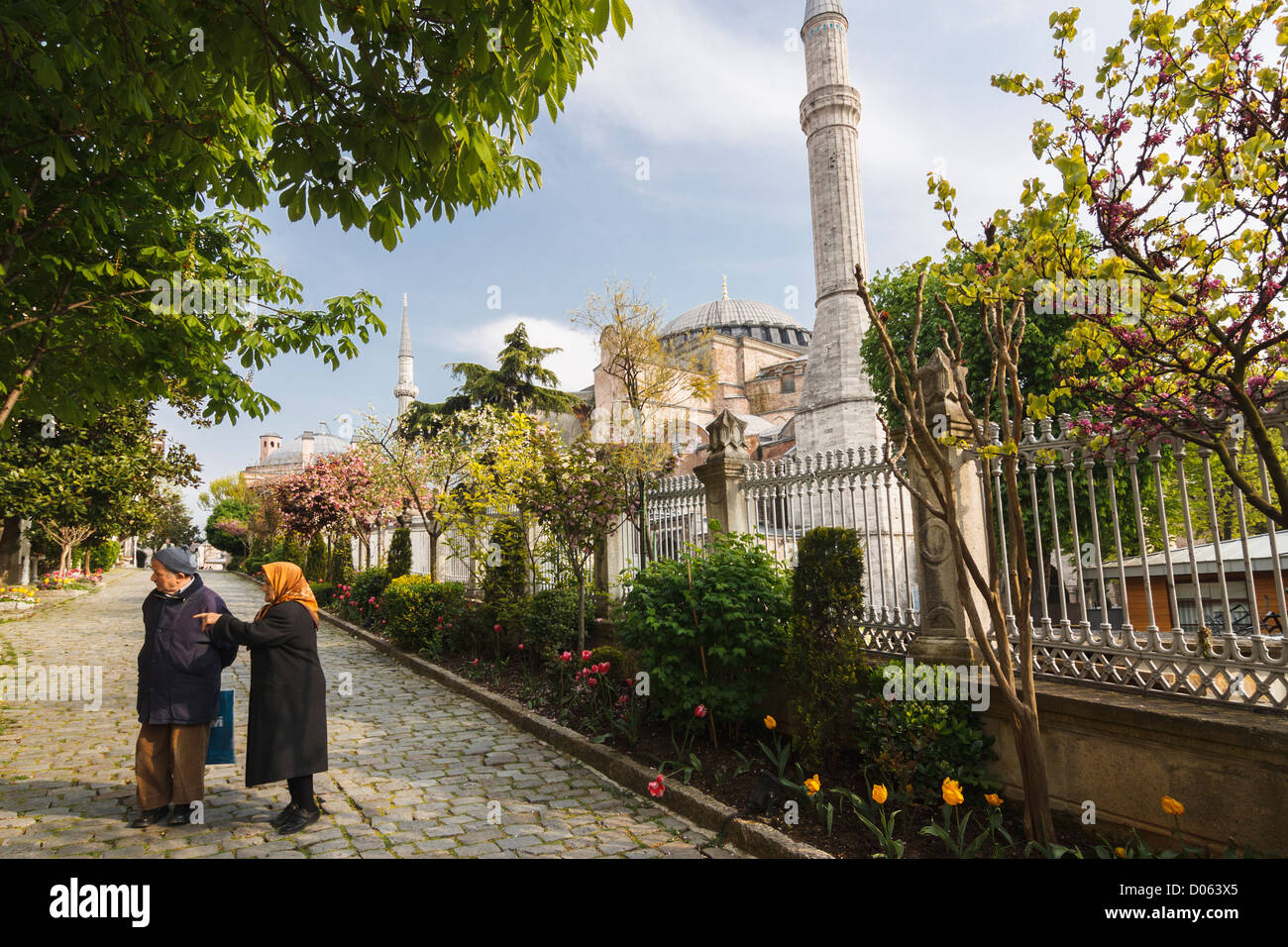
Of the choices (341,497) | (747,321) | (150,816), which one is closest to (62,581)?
(341,497)

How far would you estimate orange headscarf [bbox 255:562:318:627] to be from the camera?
5.07 metres

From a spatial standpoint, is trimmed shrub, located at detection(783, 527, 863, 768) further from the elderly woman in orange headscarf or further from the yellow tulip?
the elderly woman in orange headscarf

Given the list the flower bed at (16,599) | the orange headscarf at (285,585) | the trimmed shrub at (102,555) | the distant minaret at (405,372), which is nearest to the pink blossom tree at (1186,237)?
the orange headscarf at (285,585)

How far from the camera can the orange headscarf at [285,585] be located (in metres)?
5.07

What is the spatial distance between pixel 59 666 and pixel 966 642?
12453 mm

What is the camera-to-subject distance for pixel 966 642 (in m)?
5.19

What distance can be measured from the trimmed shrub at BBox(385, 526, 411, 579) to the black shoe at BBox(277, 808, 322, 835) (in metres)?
10.9

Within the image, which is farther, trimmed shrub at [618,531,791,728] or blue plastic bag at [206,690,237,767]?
trimmed shrub at [618,531,791,728]

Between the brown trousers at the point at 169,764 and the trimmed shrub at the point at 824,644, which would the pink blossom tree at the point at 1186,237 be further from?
the brown trousers at the point at 169,764
